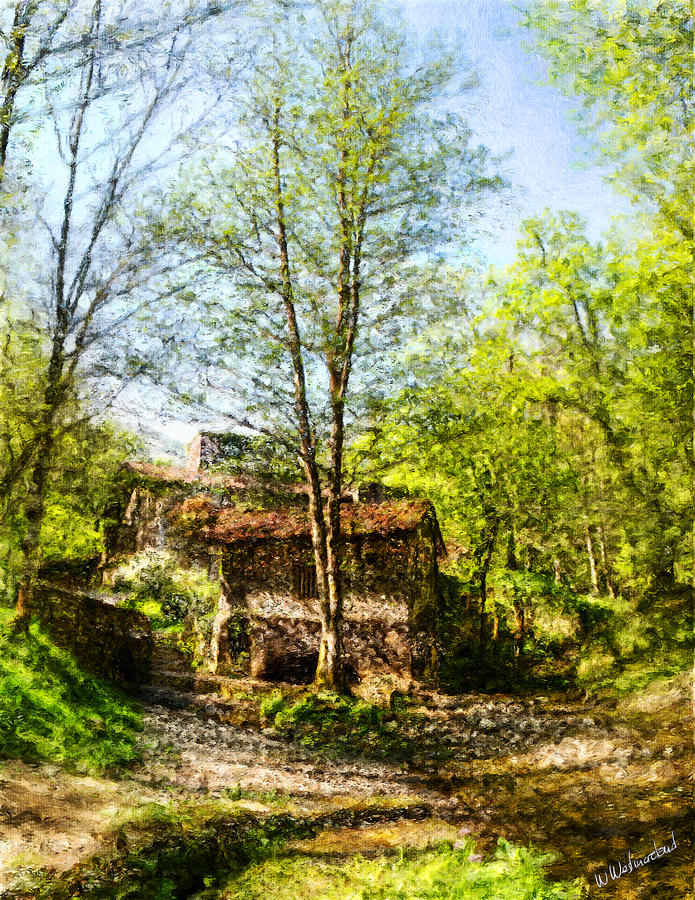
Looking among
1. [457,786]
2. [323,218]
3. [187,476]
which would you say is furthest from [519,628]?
[323,218]

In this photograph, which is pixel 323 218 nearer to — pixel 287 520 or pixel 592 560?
pixel 287 520

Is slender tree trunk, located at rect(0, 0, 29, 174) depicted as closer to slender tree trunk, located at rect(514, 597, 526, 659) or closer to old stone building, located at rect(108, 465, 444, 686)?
old stone building, located at rect(108, 465, 444, 686)

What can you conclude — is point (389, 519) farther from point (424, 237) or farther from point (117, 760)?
point (117, 760)

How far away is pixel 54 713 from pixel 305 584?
16.3 ft

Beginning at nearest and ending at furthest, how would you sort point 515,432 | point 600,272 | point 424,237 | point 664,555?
point 664,555, point 600,272, point 424,237, point 515,432

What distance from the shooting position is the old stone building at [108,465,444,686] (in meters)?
7.91

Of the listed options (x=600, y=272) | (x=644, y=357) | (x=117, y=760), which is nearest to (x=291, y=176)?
(x=600, y=272)

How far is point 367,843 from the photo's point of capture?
312 cm

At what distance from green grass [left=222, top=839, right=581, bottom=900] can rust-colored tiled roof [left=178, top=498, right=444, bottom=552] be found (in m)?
4.64

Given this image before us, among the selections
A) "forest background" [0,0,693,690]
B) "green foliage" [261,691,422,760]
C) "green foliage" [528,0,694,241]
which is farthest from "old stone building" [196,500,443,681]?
"green foliage" [528,0,694,241]

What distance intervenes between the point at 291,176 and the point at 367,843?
16.8 ft

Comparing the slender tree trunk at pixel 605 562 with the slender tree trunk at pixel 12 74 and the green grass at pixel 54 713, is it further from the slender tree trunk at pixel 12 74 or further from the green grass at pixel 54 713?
the slender tree trunk at pixel 12 74

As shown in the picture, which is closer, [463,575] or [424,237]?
[424,237]
